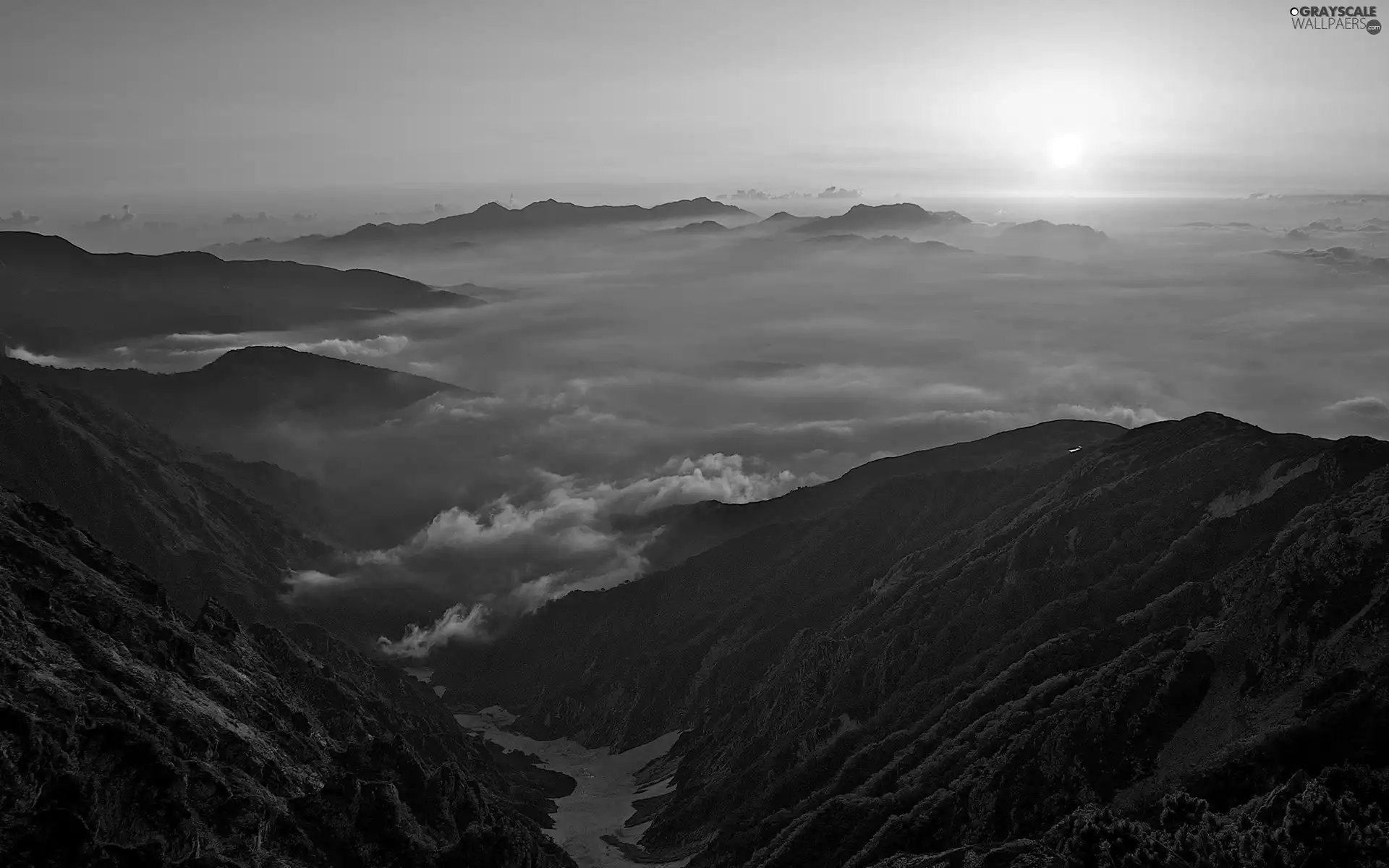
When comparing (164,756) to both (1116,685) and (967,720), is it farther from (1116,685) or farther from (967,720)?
(967,720)

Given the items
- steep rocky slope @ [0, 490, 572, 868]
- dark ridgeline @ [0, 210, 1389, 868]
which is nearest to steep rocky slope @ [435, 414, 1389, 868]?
dark ridgeline @ [0, 210, 1389, 868]

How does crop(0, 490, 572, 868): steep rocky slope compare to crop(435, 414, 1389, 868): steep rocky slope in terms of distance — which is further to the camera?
crop(435, 414, 1389, 868): steep rocky slope

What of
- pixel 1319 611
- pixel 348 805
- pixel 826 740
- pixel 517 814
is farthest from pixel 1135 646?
pixel 517 814

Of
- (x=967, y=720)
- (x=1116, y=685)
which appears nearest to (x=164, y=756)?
(x=1116, y=685)

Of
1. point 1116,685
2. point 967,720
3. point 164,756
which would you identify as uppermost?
point 164,756

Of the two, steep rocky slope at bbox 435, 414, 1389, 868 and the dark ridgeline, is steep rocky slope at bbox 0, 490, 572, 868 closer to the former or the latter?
the dark ridgeline

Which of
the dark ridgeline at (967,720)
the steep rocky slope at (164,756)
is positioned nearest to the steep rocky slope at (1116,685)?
the dark ridgeline at (967,720)

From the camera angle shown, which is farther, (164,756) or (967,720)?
(967,720)

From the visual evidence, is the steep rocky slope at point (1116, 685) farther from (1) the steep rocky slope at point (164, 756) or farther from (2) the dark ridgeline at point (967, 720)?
(1) the steep rocky slope at point (164, 756)
